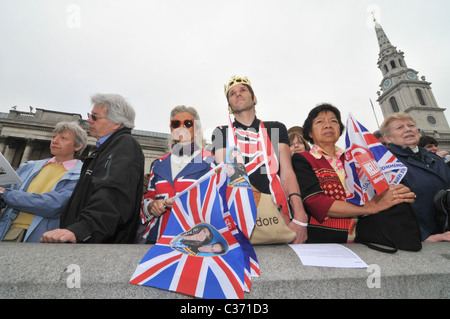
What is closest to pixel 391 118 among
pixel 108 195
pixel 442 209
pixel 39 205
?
pixel 442 209

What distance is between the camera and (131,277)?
1164 mm

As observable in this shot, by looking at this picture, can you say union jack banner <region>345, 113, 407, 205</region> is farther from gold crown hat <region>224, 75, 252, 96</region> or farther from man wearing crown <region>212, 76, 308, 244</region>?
gold crown hat <region>224, 75, 252, 96</region>

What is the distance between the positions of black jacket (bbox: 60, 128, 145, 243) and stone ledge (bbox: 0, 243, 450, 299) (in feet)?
0.75

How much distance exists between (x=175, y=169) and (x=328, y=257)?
1.87 meters

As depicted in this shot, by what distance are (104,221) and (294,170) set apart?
192cm

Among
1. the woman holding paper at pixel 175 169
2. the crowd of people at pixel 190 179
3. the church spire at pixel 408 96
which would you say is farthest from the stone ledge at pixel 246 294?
the church spire at pixel 408 96

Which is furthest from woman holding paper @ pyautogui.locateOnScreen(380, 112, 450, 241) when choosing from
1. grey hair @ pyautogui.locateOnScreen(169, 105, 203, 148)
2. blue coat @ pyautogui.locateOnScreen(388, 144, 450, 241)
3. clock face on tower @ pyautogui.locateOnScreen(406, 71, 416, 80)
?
clock face on tower @ pyautogui.locateOnScreen(406, 71, 416, 80)

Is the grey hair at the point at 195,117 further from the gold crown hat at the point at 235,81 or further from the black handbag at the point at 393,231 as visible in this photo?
the black handbag at the point at 393,231

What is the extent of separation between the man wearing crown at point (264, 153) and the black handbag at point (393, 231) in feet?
1.77

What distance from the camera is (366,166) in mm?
1836

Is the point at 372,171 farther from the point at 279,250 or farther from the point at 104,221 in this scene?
the point at 104,221

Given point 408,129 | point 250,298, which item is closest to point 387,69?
point 408,129

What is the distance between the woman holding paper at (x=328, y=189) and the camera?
1.84 m

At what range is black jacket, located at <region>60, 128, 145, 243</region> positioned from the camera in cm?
165
